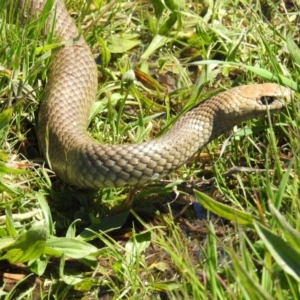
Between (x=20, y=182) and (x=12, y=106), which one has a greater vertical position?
(x=12, y=106)

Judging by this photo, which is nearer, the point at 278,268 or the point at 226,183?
the point at 278,268

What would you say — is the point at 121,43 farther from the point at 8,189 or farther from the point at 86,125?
the point at 8,189

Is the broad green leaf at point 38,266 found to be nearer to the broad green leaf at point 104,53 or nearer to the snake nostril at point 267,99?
the snake nostril at point 267,99

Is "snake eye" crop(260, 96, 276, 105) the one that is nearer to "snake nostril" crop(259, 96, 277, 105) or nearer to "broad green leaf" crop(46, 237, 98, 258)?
"snake nostril" crop(259, 96, 277, 105)

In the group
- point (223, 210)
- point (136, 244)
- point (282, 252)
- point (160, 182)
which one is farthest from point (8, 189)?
point (282, 252)

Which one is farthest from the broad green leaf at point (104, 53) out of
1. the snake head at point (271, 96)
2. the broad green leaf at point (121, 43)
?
the snake head at point (271, 96)

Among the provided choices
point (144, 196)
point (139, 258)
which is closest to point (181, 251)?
point (139, 258)

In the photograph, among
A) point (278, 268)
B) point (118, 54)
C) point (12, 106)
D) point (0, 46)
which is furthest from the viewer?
point (118, 54)

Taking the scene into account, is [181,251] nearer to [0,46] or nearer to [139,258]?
[139,258]
